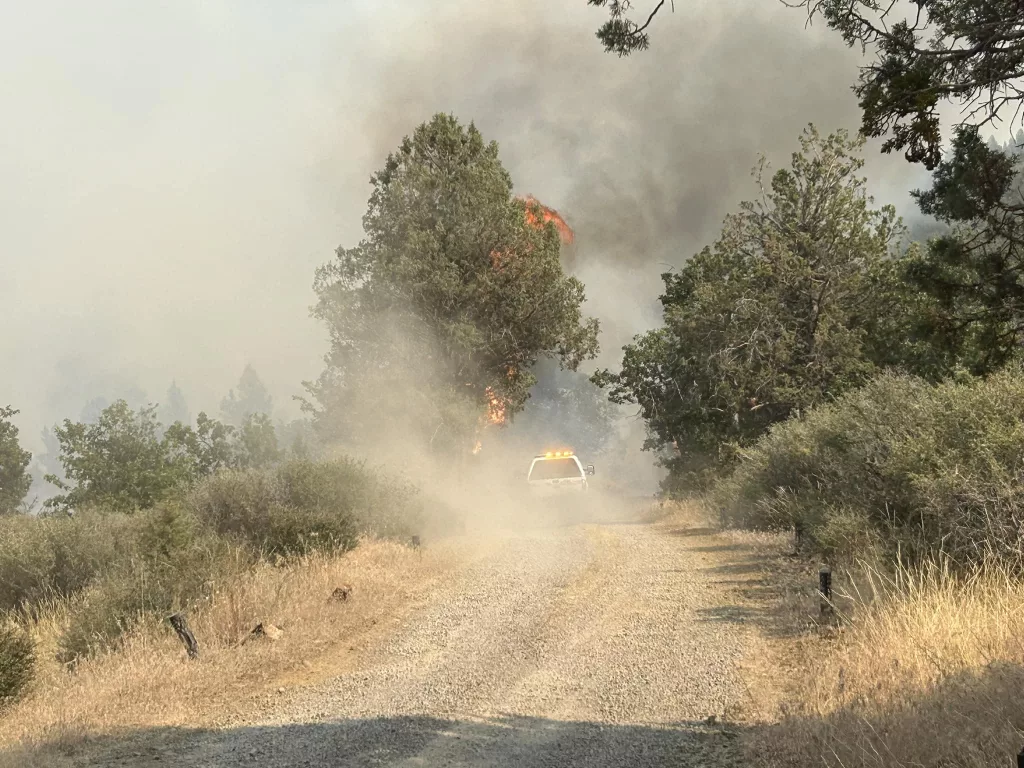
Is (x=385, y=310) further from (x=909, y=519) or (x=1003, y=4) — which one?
(x=1003, y=4)

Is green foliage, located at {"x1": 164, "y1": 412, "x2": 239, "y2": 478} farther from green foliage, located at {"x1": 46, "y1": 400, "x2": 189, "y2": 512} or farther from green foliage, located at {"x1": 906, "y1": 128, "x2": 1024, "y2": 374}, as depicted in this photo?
green foliage, located at {"x1": 906, "y1": 128, "x2": 1024, "y2": 374}

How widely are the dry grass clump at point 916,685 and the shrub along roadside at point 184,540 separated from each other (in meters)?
7.46

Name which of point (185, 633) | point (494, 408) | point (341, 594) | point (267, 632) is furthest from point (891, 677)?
point (494, 408)

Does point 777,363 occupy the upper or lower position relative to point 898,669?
upper

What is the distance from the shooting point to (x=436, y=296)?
1016 inches

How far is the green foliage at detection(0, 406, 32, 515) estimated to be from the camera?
40281 mm

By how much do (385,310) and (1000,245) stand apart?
20490 mm

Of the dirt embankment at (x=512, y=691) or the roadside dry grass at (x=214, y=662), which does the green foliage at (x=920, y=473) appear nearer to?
the dirt embankment at (x=512, y=691)

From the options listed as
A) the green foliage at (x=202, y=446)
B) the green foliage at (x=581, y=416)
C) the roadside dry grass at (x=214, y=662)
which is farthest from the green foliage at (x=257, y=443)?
the green foliage at (x=581, y=416)

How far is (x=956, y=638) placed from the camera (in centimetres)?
583

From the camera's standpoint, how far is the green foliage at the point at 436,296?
2588 centimetres

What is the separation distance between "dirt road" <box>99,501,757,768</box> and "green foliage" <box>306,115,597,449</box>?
15336mm

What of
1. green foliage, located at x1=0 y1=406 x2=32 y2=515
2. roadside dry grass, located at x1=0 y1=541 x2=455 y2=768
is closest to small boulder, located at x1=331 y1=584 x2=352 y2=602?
roadside dry grass, located at x1=0 y1=541 x2=455 y2=768

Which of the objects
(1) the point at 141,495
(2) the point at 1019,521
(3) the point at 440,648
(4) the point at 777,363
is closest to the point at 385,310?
(1) the point at 141,495
